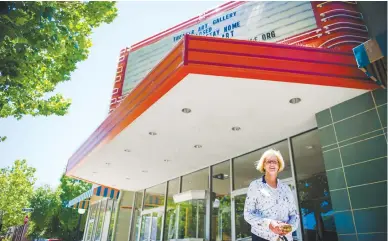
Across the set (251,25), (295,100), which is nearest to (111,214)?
(251,25)

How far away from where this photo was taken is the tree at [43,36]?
3.59 m

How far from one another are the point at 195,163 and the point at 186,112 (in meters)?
4.03

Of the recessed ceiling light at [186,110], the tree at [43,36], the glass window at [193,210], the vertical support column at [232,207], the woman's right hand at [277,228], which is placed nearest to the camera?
the woman's right hand at [277,228]

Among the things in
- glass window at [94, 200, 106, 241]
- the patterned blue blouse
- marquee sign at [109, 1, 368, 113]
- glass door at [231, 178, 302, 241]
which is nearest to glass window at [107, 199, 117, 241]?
glass window at [94, 200, 106, 241]

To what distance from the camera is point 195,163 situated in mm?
9133

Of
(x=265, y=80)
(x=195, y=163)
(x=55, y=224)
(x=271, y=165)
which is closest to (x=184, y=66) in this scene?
(x=265, y=80)

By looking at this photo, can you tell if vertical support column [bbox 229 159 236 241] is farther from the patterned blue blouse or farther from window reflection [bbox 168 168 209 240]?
the patterned blue blouse

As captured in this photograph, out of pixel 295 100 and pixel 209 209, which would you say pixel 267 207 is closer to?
pixel 295 100

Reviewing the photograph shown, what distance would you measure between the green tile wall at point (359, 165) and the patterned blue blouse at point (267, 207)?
9.28ft

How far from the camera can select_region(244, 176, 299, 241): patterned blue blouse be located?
2.18 m

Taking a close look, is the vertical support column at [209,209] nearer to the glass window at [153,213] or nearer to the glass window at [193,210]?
the glass window at [193,210]

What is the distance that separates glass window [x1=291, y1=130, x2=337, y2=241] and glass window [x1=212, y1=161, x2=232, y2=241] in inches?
85.0

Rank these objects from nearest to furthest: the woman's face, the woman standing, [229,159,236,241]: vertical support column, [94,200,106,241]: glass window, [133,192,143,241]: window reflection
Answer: the woman standing → the woman's face → [229,159,236,241]: vertical support column → [133,192,143,241]: window reflection → [94,200,106,241]: glass window

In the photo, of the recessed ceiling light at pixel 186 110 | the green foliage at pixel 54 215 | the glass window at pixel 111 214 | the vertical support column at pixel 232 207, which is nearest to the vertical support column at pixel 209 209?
the vertical support column at pixel 232 207
